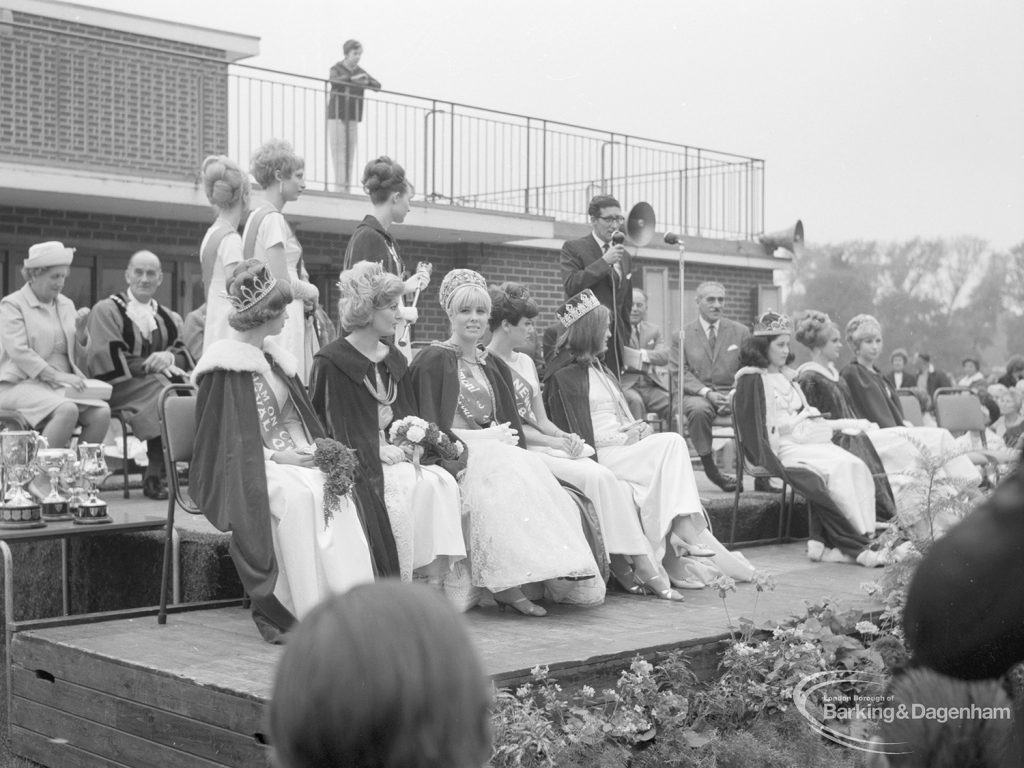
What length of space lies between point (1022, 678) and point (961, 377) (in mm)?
19150

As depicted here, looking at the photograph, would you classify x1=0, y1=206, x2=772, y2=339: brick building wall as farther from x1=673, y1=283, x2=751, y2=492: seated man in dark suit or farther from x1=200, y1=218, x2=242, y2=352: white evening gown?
x1=200, y1=218, x2=242, y2=352: white evening gown

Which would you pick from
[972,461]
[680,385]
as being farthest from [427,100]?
[972,461]

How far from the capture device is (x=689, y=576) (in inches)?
275

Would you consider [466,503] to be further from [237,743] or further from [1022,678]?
[1022,678]

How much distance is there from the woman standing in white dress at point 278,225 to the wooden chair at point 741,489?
2.94 m

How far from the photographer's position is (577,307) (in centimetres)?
733

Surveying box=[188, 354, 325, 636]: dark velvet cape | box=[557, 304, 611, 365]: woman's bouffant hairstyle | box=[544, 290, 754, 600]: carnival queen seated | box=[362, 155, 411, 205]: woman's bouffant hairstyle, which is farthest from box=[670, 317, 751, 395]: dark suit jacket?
box=[188, 354, 325, 636]: dark velvet cape

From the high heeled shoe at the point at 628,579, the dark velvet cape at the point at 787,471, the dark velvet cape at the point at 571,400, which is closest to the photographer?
the high heeled shoe at the point at 628,579

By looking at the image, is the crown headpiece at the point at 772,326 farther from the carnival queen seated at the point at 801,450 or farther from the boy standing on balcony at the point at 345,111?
the boy standing on balcony at the point at 345,111

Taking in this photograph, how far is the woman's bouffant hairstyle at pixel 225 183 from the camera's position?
704 centimetres

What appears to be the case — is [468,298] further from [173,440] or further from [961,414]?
[961,414]

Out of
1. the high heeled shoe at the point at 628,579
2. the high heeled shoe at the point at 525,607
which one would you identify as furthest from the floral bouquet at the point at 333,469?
the high heeled shoe at the point at 628,579

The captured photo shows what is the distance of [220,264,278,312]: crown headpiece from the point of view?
17.9 ft

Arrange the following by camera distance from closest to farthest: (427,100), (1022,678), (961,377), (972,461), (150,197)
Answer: (1022,678), (972,461), (150,197), (427,100), (961,377)
